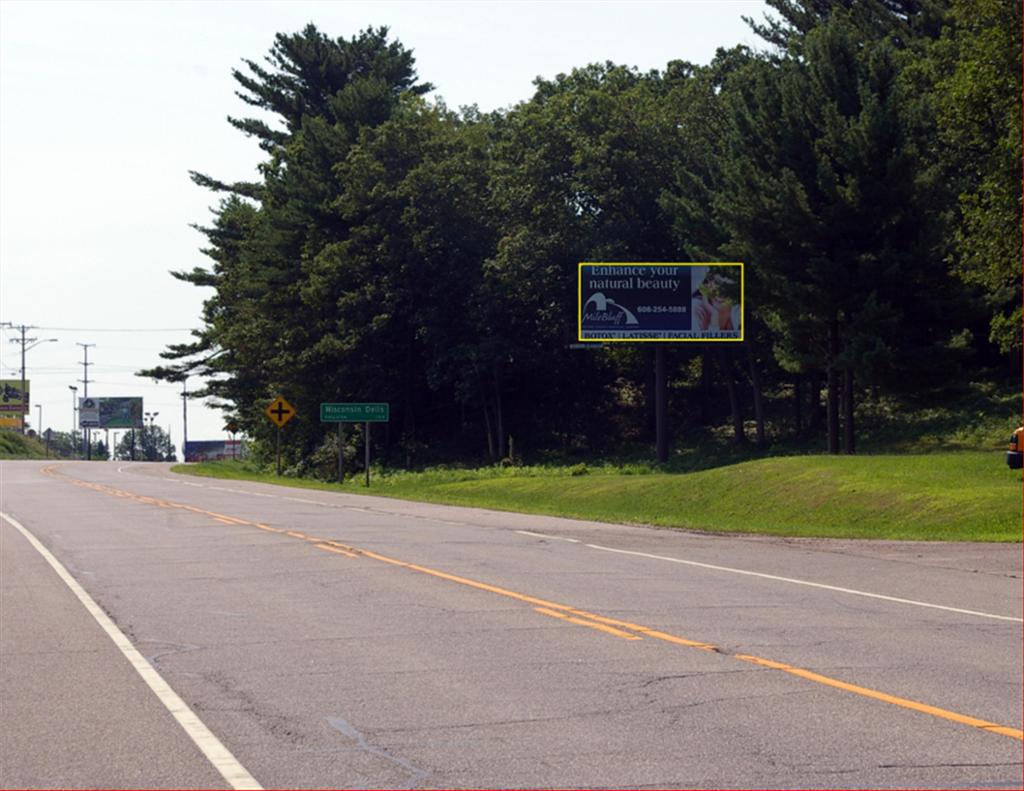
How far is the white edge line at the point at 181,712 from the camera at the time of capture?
7.50 m

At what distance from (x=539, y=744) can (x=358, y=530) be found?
1924cm

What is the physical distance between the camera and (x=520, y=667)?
11.2 metres

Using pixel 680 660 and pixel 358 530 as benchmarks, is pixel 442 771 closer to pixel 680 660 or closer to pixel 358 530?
pixel 680 660

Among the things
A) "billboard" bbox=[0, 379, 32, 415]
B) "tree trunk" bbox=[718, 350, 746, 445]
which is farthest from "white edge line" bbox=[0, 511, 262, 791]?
"billboard" bbox=[0, 379, 32, 415]

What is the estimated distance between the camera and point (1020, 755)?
7.86 m

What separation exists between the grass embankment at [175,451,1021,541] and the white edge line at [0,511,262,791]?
15574 millimetres

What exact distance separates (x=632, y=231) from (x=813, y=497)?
29.9 m

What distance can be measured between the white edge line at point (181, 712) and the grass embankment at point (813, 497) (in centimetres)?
1557

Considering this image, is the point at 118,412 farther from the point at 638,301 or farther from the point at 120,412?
the point at 638,301

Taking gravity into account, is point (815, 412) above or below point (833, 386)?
below

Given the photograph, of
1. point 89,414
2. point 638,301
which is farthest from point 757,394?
point 89,414

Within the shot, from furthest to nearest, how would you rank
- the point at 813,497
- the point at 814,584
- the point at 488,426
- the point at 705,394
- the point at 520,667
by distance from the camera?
the point at 488,426 < the point at 705,394 < the point at 813,497 < the point at 814,584 < the point at 520,667

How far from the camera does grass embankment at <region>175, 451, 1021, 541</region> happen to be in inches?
1101

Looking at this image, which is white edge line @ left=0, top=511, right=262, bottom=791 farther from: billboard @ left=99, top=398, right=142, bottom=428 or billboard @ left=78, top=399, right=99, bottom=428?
billboard @ left=99, top=398, right=142, bottom=428
